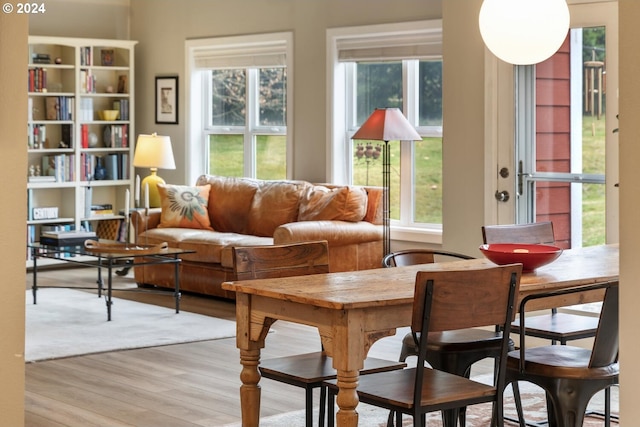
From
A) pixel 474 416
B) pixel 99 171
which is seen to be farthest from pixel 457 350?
pixel 99 171

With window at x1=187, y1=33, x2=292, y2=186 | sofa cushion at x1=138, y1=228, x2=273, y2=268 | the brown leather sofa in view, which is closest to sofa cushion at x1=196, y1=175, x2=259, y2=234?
the brown leather sofa

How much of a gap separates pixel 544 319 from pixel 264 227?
4077mm

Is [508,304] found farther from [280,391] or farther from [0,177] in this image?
[280,391]

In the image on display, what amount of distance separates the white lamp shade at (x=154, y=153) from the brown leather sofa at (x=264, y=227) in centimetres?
58

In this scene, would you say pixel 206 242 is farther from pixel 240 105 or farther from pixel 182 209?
pixel 240 105

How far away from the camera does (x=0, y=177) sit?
2.29 metres

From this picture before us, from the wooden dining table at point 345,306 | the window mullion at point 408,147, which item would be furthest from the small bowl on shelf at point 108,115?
the wooden dining table at point 345,306

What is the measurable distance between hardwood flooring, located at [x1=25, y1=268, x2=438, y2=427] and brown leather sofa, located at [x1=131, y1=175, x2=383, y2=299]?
3.14 feet

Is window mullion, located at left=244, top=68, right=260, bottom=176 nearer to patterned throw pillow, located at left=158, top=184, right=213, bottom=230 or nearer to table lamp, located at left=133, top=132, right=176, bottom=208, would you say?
table lamp, located at left=133, top=132, right=176, bottom=208

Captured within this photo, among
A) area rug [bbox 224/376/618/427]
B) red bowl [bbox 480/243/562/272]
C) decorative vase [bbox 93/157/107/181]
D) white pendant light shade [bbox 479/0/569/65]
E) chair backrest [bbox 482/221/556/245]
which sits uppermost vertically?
white pendant light shade [bbox 479/0/569/65]

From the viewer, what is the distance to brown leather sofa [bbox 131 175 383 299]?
753 cm

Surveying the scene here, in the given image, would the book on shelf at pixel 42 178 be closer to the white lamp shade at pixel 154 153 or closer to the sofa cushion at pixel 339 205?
the white lamp shade at pixel 154 153

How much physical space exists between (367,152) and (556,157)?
8.58 ft

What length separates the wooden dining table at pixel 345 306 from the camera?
3125mm
